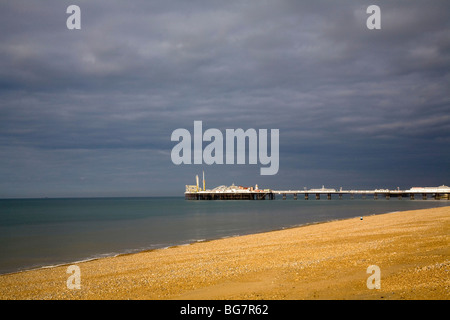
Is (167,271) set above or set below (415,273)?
below

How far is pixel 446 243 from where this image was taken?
39.2ft

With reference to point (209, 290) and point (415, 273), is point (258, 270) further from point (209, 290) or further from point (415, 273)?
point (415, 273)

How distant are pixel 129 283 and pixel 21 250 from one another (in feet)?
50.8

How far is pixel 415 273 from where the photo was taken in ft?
26.0

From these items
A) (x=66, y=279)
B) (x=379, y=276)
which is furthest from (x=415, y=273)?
(x=66, y=279)

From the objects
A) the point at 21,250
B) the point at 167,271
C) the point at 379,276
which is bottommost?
the point at 21,250
